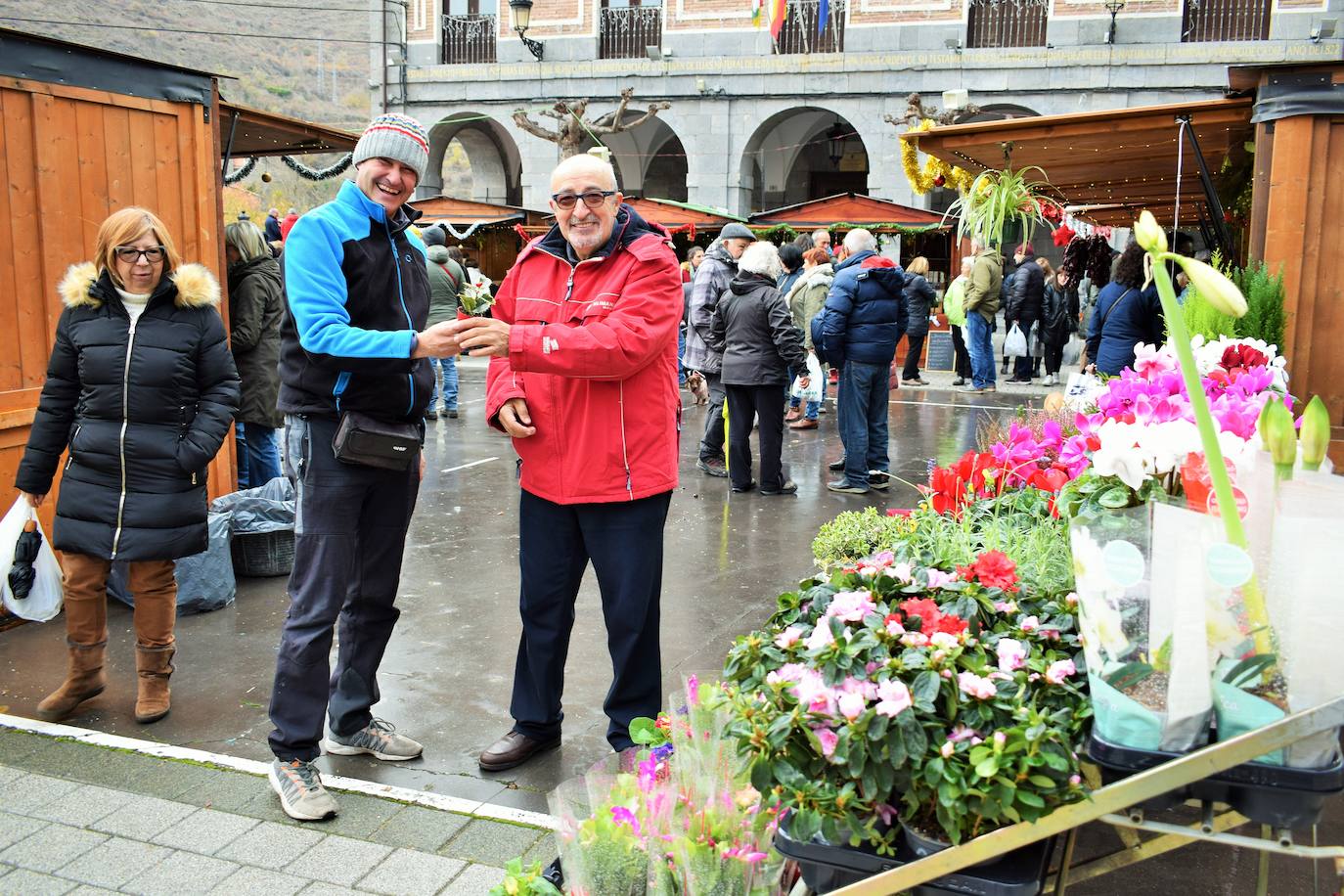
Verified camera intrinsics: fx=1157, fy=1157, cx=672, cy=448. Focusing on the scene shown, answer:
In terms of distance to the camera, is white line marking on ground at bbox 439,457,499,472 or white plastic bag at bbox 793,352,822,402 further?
white plastic bag at bbox 793,352,822,402

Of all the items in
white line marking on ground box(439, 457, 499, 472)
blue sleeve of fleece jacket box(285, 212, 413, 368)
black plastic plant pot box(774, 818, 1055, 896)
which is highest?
blue sleeve of fleece jacket box(285, 212, 413, 368)

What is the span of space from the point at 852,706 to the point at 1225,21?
77.6ft

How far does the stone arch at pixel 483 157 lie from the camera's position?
27234mm

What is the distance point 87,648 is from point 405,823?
173 centimetres

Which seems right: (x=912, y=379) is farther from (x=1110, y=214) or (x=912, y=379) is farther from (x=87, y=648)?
(x=87, y=648)

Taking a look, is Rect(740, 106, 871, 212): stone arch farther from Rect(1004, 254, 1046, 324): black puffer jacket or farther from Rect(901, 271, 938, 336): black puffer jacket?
Rect(901, 271, 938, 336): black puffer jacket

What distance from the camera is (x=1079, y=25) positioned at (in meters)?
22.1

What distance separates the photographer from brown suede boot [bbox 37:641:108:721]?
438 centimetres

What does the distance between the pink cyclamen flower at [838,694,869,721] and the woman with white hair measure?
21.0 feet

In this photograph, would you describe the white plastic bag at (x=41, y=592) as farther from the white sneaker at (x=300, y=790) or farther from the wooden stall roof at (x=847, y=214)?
the wooden stall roof at (x=847, y=214)

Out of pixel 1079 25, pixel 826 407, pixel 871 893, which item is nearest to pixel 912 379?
pixel 826 407

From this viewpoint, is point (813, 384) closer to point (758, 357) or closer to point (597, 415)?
point (758, 357)

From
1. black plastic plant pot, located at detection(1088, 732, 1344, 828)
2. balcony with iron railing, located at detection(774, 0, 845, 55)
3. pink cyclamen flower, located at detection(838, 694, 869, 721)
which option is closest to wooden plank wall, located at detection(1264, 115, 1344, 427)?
black plastic plant pot, located at detection(1088, 732, 1344, 828)

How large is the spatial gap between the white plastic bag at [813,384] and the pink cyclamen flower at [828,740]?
946cm
